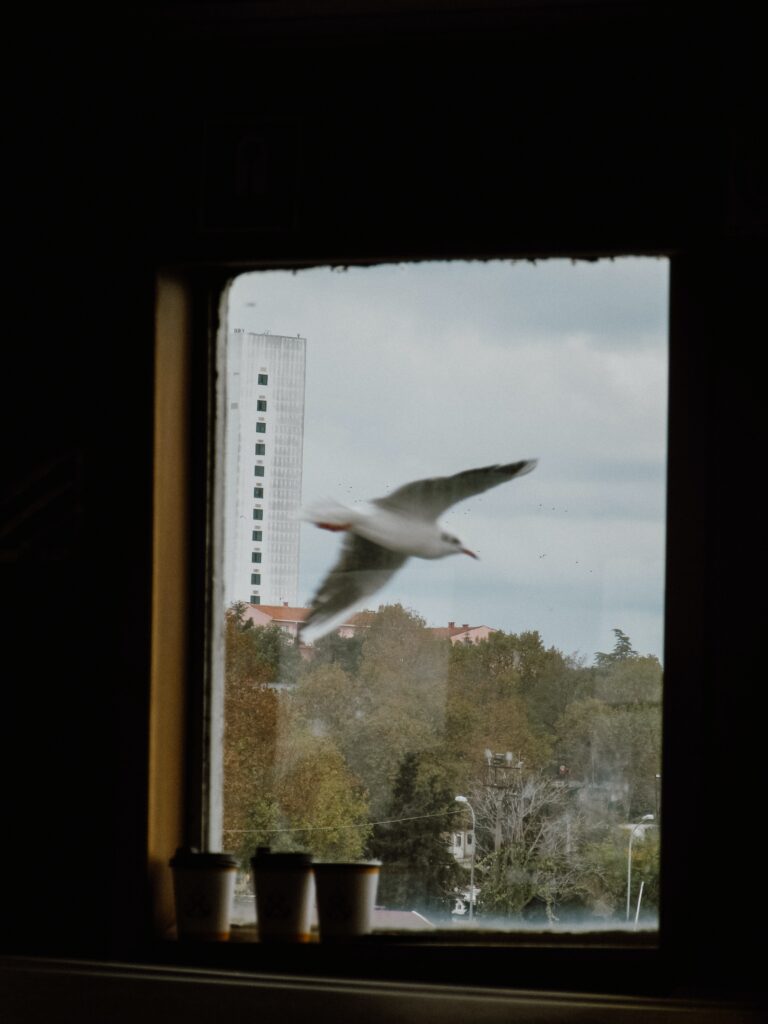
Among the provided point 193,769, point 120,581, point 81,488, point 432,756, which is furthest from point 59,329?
point 432,756

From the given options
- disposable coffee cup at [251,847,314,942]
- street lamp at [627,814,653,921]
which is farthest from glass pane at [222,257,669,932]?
disposable coffee cup at [251,847,314,942]

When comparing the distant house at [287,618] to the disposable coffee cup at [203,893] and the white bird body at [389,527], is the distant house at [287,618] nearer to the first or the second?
the white bird body at [389,527]

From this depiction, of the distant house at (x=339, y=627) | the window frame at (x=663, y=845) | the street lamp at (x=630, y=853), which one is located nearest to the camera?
the window frame at (x=663, y=845)

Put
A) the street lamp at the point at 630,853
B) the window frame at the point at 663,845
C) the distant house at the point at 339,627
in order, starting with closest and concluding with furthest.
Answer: the window frame at the point at 663,845
the street lamp at the point at 630,853
the distant house at the point at 339,627

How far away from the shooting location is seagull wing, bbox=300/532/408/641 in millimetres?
2023

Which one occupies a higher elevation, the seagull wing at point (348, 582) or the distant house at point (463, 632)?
the seagull wing at point (348, 582)

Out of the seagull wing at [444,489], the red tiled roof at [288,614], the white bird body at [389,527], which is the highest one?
the seagull wing at [444,489]

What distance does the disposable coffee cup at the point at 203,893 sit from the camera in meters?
1.89

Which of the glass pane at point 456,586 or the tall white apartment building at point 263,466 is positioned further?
the tall white apartment building at point 263,466

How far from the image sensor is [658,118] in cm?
183

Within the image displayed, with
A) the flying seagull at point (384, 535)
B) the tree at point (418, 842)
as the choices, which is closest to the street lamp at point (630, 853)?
the tree at point (418, 842)

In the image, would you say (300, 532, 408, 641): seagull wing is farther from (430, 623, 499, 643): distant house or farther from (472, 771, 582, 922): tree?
(472, 771, 582, 922): tree

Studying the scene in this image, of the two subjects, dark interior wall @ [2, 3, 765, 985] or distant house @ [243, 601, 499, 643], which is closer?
dark interior wall @ [2, 3, 765, 985]

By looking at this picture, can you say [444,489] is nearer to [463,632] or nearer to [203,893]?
[463,632]
